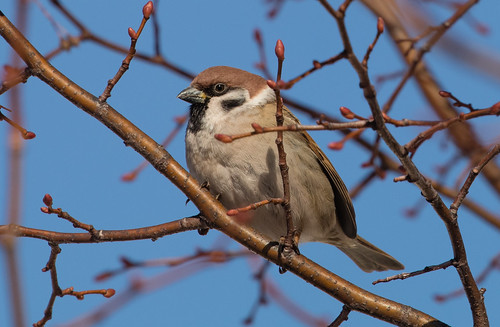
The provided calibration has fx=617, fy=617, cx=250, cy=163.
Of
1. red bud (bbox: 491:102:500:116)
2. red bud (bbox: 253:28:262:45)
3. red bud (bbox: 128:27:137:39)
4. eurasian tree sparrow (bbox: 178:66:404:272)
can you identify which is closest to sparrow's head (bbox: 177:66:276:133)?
eurasian tree sparrow (bbox: 178:66:404:272)

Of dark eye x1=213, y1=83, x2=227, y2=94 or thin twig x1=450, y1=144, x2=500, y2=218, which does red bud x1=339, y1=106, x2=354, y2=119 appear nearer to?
thin twig x1=450, y1=144, x2=500, y2=218

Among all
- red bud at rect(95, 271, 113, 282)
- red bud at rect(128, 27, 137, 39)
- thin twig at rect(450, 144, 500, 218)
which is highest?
red bud at rect(128, 27, 137, 39)

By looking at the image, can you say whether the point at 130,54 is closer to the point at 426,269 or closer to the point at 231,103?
the point at 231,103

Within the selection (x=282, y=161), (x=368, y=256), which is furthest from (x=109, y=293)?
(x=368, y=256)

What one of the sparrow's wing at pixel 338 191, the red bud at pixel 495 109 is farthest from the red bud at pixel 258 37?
the red bud at pixel 495 109

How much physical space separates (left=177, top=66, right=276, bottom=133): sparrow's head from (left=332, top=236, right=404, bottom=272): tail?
1.13 metres

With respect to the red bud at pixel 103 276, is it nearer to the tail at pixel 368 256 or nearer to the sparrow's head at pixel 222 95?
the sparrow's head at pixel 222 95

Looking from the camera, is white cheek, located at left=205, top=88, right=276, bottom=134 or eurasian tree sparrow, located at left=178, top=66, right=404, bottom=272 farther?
white cheek, located at left=205, top=88, right=276, bottom=134

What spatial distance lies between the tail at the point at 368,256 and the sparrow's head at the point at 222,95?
3.72 ft

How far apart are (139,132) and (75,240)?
55 centimetres

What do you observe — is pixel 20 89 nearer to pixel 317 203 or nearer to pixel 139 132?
pixel 139 132

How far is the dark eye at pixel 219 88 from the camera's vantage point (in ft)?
11.5

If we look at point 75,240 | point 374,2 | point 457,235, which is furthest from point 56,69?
point 457,235

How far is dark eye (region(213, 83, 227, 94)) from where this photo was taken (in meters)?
3.49
